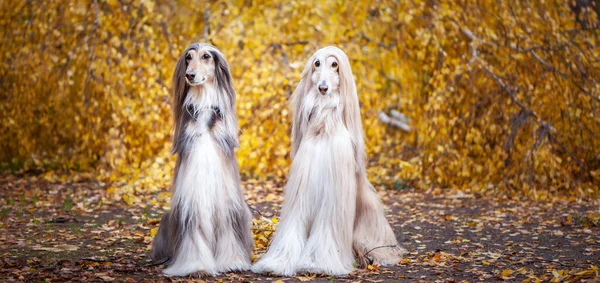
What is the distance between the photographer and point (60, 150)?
10.5m

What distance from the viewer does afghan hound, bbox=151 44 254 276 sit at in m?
4.65

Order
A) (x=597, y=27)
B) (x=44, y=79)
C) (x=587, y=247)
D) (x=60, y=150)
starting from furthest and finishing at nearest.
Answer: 1. (x=60, y=150)
2. (x=44, y=79)
3. (x=597, y=27)
4. (x=587, y=247)

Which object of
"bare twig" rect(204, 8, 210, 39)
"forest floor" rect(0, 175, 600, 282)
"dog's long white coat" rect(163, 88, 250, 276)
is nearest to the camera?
"dog's long white coat" rect(163, 88, 250, 276)

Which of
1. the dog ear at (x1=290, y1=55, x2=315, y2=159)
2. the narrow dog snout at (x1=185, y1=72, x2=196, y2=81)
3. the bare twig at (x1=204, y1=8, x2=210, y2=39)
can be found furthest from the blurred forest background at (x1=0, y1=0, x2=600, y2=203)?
the narrow dog snout at (x1=185, y1=72, x2=196, y2=81)

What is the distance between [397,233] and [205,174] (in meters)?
2.47

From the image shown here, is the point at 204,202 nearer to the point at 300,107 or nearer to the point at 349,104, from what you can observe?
the point at 300,107

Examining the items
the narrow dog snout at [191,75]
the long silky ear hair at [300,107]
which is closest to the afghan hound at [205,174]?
the narrow dog snout at [191,75]

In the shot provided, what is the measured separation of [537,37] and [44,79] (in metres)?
5.82

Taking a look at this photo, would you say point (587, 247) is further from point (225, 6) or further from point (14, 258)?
point (225, 6)

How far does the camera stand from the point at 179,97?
4.80 meters

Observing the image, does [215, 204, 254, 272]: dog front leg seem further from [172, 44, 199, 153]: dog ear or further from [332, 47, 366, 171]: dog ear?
[332, 47, 366, 171]: dog ear

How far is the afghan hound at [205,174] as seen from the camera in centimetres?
465

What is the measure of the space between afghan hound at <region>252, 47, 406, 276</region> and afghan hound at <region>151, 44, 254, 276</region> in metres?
0.28

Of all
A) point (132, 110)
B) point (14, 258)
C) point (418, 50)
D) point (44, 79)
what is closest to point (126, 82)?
point (132, 110)
